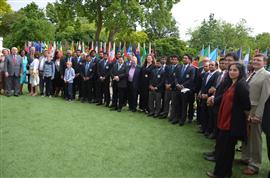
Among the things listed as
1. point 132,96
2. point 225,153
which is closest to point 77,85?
point 132,96

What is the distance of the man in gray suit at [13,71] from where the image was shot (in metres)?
11.0

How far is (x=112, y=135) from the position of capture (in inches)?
264

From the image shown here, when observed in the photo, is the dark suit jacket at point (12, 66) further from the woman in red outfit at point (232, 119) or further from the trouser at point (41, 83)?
the woman in red outfit at point (232, 119)

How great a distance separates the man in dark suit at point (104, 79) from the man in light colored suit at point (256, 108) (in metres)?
6.09

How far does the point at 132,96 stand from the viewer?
9.95 meters

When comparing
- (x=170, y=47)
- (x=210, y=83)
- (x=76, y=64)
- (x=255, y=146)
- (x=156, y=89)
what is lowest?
(x=255, y=146)

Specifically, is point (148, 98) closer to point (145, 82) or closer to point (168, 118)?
point (145, 82)

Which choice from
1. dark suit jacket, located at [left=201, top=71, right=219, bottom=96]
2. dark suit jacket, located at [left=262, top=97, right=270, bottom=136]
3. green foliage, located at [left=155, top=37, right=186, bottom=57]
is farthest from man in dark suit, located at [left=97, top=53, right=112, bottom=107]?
green foliage, located at [left=155, top=37, right=186, bottom=57]

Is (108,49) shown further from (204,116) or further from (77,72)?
(204,116)

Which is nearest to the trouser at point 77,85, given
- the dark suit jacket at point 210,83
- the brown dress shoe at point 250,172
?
the dark suit jacket at point 210,83

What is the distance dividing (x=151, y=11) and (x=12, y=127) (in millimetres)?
22430

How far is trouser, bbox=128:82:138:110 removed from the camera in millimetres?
9906

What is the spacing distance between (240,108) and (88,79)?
24.3 feet

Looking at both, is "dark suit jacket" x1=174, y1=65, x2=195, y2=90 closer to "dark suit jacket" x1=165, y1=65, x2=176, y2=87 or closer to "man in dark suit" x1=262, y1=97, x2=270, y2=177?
"dark suit jacket" x1=165, y1=65, x2=176, y2=87
